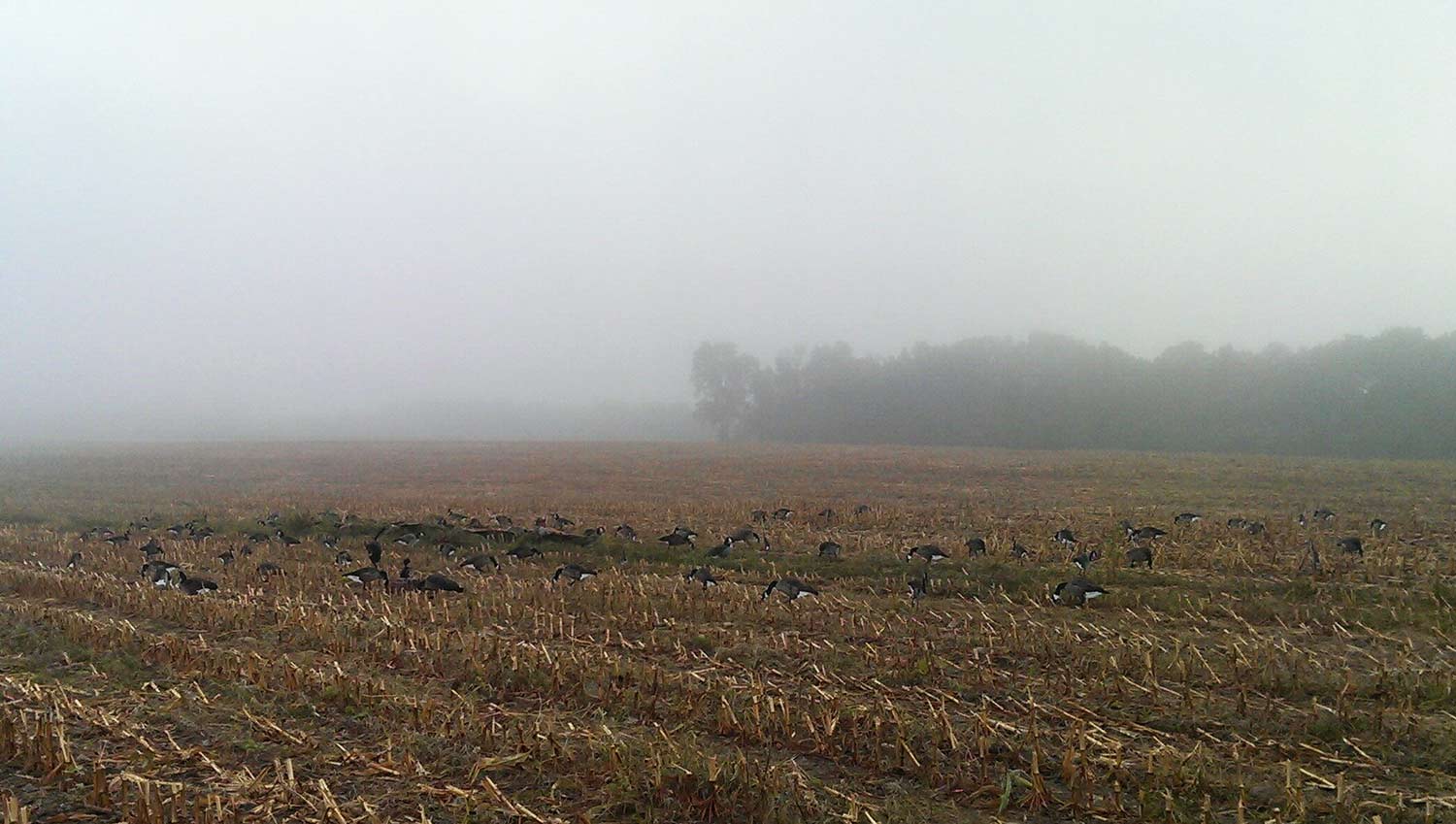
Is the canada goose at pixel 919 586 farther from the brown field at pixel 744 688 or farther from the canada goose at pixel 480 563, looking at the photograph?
the canada goose at pixel 480 563

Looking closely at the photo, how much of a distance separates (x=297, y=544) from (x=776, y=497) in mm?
16198

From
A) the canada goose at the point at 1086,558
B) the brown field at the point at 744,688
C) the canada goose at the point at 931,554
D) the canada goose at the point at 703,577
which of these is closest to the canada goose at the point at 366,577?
the brown field at the point at 744,688

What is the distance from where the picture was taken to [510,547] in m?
15.9

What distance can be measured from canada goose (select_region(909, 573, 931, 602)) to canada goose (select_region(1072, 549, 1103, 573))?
2736mm

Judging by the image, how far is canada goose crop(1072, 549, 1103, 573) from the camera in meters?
12.6

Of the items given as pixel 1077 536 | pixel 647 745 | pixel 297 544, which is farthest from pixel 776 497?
pixel 647 745

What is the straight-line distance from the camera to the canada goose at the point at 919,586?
11164 mm

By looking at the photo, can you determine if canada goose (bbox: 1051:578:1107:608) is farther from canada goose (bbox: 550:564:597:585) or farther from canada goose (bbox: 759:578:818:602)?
canada goose (bbox: 550:564:597:585)

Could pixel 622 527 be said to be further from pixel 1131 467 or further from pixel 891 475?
pixel 1131 467

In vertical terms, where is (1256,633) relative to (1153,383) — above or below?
below

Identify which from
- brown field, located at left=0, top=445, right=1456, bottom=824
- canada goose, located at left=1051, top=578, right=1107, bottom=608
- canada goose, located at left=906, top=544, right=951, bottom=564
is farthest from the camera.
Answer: canada goose, located at left=906, top=544, right=951, bottom=564

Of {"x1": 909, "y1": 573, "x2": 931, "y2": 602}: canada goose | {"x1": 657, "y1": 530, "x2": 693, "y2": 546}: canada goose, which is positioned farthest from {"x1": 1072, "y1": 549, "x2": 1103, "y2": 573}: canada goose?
{"x1": 657, "y1": 530, "x2": 693, "y2": 546}: canada goose

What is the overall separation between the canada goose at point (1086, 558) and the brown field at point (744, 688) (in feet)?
0.74

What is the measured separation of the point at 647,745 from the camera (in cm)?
607
